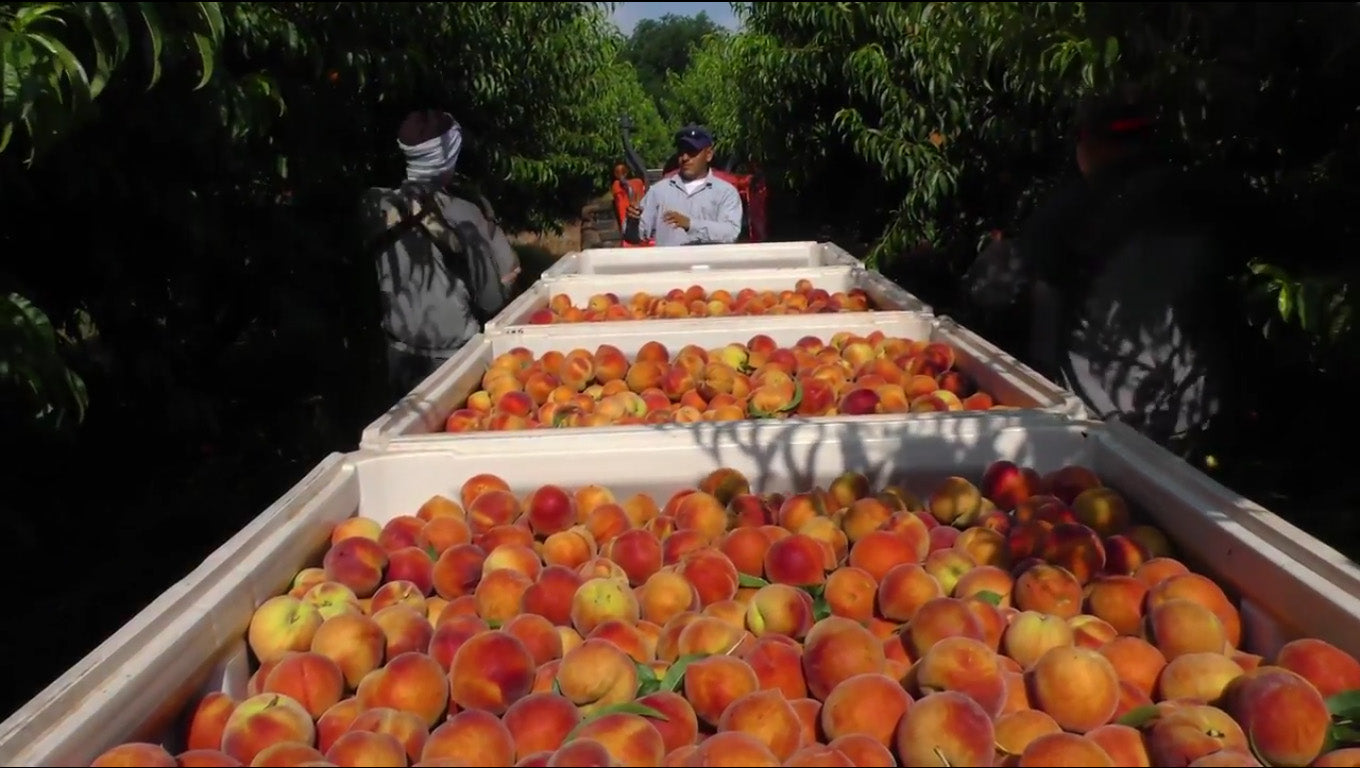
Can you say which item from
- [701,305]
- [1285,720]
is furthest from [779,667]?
[701,305]

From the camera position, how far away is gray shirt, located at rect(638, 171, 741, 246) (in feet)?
17.5

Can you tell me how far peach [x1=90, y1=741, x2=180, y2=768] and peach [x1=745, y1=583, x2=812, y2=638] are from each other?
31.5 inches

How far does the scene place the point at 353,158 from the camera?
4586mm

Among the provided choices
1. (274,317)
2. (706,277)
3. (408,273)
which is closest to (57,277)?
(408,273)

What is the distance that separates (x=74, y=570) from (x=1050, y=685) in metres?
3.61

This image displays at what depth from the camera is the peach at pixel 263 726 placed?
120 centimetres

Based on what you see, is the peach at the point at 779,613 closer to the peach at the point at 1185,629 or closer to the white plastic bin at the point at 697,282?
the peach at the point at 1185,629

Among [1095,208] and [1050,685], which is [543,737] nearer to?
[1050,685]

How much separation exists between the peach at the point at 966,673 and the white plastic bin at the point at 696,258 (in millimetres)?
3494

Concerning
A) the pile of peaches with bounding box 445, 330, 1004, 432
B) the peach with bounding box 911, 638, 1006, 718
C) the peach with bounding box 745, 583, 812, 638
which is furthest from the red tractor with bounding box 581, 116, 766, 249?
the peach with bounding box 911, 638, 1006, 718

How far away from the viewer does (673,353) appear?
3.02 m

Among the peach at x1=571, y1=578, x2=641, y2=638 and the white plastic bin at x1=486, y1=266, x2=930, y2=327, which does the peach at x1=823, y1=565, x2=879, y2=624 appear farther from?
the white plastic bin at x1=486, y1=266, x2=930, y2=327

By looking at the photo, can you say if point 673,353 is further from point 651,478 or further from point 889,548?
point 889,548

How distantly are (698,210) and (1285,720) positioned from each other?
4461mm
